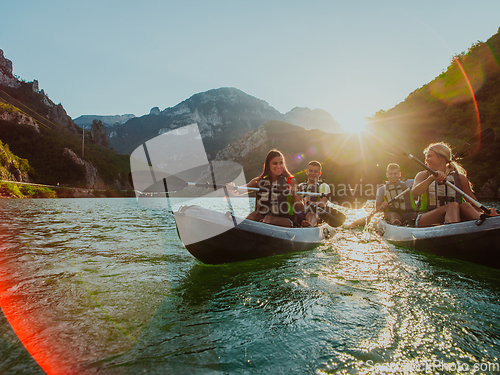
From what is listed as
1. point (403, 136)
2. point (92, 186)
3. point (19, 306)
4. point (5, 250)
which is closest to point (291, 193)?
point (19, 306)

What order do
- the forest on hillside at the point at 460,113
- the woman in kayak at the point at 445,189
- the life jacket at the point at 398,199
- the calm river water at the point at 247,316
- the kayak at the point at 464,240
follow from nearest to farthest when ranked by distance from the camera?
1. the calm river water at the point at 247,316
2. the kayak at the point at 464,240
3. the woman in kayak at the point at 445,189
4. the life jacket at the point at 398,199
5. the forest on hillside at the point at 460,113

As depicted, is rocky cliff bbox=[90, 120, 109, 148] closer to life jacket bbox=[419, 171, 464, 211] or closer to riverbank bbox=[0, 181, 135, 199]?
riverbank bbox=[0, 181, 135, 199]

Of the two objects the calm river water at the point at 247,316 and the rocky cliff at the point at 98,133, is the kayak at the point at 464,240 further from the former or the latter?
the rocky cliff at the point at 98,133

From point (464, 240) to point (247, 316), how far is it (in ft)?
15.4

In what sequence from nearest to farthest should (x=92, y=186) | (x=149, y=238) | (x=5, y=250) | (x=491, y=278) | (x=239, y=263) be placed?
(x=491, y=278) → (x=239, y=263) → (x=5, y=250) → (x=149, y=238) → (x=92, y=186)

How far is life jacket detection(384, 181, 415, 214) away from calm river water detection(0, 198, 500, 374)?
3.05 m

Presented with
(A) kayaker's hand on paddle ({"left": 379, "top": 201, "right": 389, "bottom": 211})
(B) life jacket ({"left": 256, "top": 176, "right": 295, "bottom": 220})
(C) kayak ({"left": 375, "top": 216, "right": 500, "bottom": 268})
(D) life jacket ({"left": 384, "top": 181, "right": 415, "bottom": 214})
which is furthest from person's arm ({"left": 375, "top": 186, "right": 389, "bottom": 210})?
(B) life jacket ({"left": 256, "top": 176, "right": 295, "bottom": 220})

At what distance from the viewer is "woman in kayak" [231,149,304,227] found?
21.0 ft

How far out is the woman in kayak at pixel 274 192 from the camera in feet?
21.0

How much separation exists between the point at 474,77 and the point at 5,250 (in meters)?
66.7

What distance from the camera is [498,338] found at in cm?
275

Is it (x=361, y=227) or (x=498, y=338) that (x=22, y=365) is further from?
(x=361, y=227)

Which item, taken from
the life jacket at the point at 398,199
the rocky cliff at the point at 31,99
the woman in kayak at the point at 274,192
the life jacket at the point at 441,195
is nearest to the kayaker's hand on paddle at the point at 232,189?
the woman in kayak at the point at 274,192

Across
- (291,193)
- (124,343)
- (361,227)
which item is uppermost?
(291,193)
